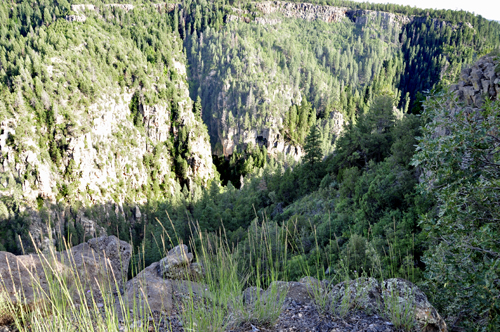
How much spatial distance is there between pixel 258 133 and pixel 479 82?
117 meters

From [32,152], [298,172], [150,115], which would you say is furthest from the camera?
[150,115]

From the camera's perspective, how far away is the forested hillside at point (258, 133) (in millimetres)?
5504

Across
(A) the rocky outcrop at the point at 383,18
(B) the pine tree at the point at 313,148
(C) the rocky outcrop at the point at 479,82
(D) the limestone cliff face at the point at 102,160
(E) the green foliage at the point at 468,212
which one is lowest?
(D) the limestone cliff face at the point at 102,160

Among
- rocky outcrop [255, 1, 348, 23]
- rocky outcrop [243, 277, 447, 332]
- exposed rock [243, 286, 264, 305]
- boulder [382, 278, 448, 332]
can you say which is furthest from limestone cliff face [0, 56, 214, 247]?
rocky outcrop [255, 1, 348, 23]

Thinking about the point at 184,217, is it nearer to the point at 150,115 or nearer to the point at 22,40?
the point at 150,115

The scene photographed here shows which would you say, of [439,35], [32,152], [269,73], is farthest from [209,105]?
[439,35]

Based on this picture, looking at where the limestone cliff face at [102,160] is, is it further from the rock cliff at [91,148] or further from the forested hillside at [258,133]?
the forested hillside at [258,133]

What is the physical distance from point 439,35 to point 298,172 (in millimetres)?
183776

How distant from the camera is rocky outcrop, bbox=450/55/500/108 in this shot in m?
10.3

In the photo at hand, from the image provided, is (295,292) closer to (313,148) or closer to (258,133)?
(313,148)

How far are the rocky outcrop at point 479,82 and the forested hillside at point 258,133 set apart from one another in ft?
0.27

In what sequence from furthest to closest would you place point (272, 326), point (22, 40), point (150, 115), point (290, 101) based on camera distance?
point (290, 101), point (150, 115), point (22, 40), point (272, 326)

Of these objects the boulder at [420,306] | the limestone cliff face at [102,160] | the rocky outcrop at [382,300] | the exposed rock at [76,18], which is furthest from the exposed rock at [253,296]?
the exposed rock at [76,18]

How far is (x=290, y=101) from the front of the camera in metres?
138
